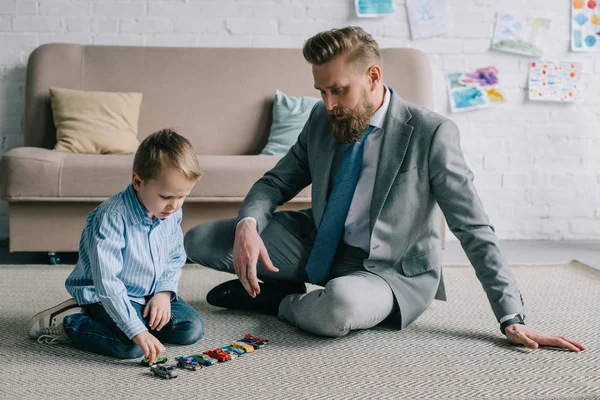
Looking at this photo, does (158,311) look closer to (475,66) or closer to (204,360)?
(204,360)

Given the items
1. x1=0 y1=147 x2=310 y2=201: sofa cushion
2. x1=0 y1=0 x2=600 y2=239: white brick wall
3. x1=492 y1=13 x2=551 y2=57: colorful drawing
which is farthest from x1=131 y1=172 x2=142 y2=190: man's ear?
x1=492 y1=13 x2=551 y2=57: colorful drawing

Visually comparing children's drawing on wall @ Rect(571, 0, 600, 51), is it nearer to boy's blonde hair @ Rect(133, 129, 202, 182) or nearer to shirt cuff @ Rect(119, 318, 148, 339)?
boy's blonde hair @ Rect(133, 129, 202, 182)

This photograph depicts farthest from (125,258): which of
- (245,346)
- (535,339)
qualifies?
(535,339)

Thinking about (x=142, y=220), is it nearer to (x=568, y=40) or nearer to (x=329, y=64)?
(x=329, y=64)

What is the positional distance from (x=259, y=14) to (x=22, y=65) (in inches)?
49.0

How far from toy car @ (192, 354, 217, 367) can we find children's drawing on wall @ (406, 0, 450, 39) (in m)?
2.56

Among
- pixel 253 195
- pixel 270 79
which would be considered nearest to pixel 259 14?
pixel 270 79

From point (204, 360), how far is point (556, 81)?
112 inches

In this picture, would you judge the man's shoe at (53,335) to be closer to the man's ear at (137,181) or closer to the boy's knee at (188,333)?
the boy's knee at (188,333)

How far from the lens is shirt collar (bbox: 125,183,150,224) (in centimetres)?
165

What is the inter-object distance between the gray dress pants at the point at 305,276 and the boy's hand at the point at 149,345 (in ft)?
1.42

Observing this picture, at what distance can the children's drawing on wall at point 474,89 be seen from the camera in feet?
12.2

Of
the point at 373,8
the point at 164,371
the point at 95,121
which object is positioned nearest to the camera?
the point at 164,371

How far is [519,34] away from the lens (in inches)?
146
